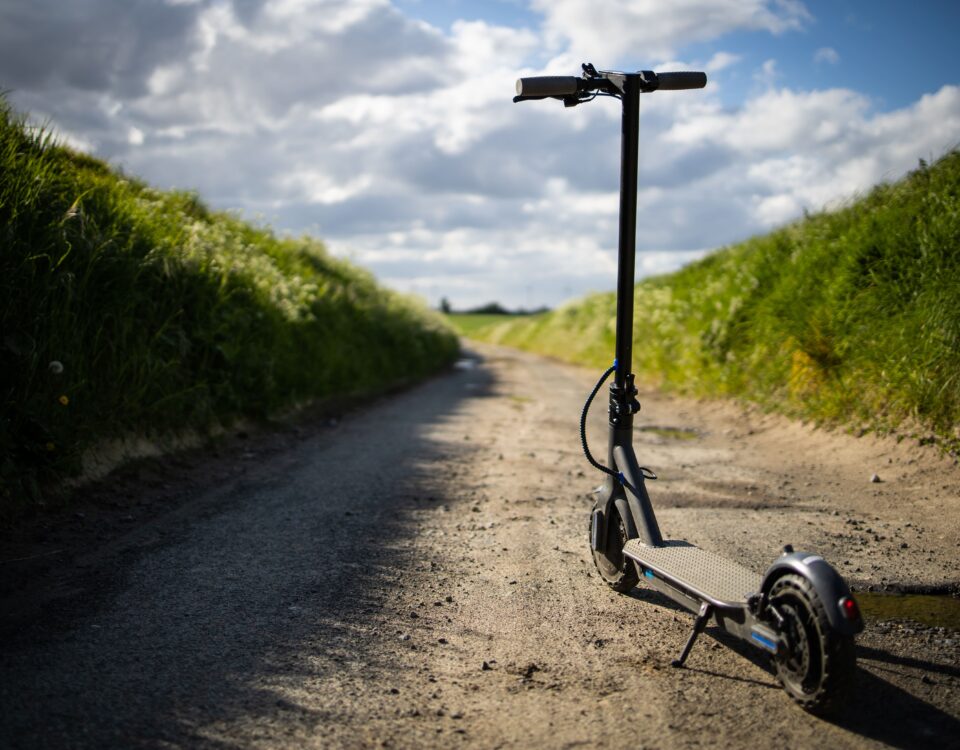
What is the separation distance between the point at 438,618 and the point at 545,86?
273 cm

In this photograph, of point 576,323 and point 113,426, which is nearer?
point 113,426

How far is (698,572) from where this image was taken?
3297mm

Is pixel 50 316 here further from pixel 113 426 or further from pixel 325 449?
pixel 325 449

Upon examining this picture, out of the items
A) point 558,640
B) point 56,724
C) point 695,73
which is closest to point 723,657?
point 558,640

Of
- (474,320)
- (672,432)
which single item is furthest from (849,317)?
(474,320)

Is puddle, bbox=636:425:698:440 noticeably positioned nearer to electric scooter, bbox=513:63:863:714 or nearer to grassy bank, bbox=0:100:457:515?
grassy bank, bbox=0:100:457:515

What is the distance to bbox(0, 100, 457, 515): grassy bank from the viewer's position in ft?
17.0

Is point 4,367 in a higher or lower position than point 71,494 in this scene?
higher

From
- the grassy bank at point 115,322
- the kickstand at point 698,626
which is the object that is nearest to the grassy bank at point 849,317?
the kickstand at point 698,626

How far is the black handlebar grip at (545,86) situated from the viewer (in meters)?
3.71

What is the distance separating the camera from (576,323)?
33219mm

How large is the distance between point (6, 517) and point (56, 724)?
2.75 meters

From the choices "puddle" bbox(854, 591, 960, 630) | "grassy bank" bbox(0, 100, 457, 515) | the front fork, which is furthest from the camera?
"grassy bank" bbox(0, 100, 457, 515)

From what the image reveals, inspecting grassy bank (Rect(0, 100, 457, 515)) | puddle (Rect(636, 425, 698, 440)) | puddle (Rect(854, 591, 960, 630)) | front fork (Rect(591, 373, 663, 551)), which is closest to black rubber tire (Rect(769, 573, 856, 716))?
front fork (Rect(591, 373, 663, 551))
